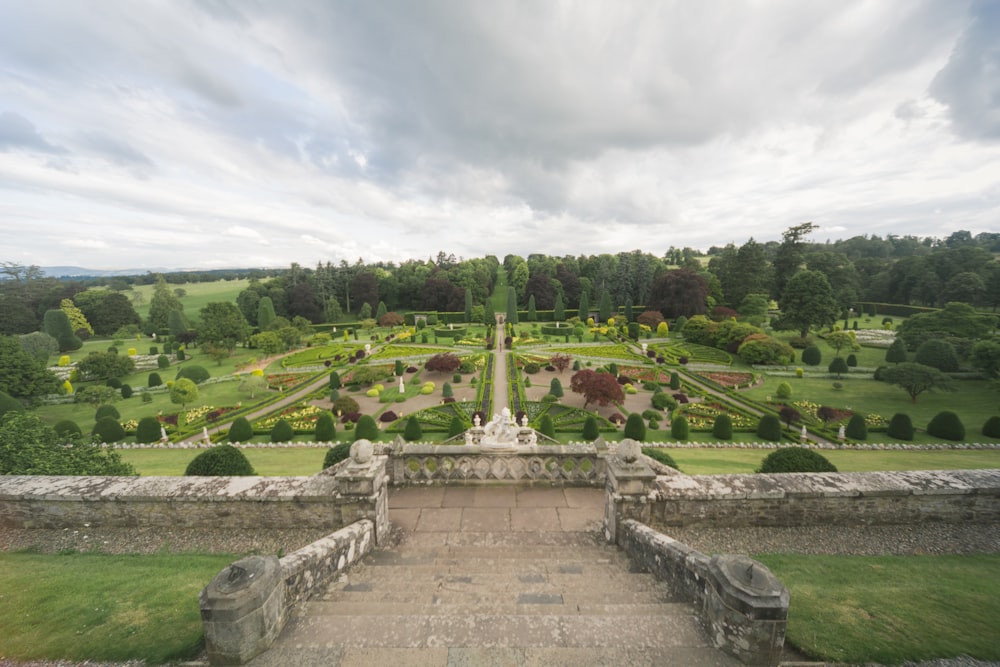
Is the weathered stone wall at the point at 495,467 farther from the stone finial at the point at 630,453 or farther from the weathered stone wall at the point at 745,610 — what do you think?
the weathered stone wall at the point at 745,610

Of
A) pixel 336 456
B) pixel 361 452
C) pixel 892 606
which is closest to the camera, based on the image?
pixel 892 606

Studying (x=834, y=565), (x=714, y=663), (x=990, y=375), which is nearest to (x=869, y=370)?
(x=990, y=375)

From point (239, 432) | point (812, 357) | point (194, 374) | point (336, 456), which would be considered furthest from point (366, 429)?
point (812, 357)

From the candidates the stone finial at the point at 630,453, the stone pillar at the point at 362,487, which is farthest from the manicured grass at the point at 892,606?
the stone pillar at the point at 362,487

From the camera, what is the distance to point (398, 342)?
45.7 meters

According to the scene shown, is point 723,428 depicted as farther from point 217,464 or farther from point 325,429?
point 217,464

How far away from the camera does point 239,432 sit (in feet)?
66.6

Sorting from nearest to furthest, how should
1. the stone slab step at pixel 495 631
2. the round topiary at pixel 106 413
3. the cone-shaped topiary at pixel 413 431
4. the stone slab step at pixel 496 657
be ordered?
the stone slab step at pixel 496 657
the stone slab step at pixel 495 631
the cone-shaped topiary at pixel 413 431
the round topiary at pixel 106 413

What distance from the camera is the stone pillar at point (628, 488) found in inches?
256

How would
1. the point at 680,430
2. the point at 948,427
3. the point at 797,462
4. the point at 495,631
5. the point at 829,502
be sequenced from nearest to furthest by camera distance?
the point at 495,631
the point at 829,502
the point at 797,462
the point at 948,427
the point at 680,430

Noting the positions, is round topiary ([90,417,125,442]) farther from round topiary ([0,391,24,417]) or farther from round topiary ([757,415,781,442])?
round topiary ([757,415,781,442])

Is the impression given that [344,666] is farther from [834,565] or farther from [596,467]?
[834,565]

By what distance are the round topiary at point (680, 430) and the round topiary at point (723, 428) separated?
4.89ft

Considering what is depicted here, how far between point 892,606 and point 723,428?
1736 centimetres
